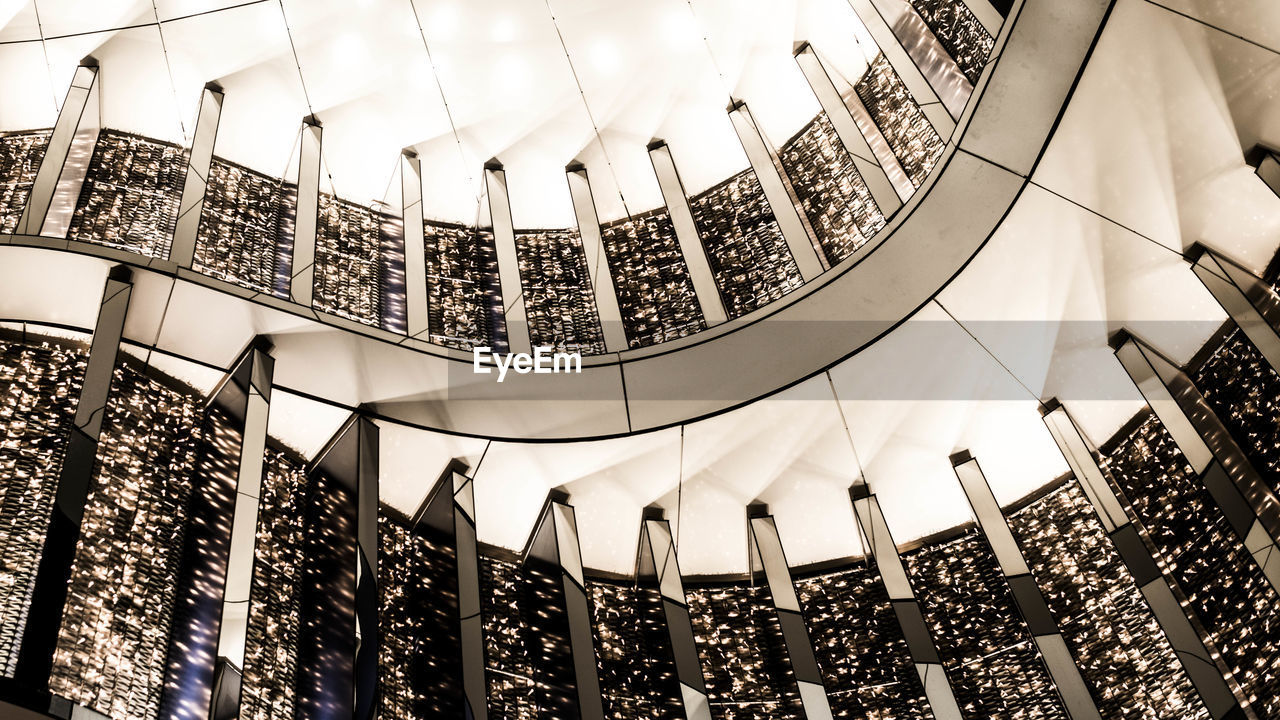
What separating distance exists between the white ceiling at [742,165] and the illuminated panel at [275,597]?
48 cm

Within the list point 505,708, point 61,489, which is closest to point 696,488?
point 505,708

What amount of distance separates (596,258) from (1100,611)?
21.6ft

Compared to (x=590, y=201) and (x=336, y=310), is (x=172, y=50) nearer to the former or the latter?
(x=336, y=310)

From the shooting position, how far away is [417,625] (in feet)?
29.6

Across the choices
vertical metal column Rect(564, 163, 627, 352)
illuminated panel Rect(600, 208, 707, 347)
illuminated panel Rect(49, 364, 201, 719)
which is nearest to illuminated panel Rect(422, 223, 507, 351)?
vertical metal column Rect(564, 163, 627, 352)

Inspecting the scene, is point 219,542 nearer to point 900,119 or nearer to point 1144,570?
point 900,119

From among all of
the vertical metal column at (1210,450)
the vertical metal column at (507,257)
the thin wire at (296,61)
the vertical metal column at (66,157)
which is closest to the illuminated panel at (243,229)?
the thin wire at (296,61)

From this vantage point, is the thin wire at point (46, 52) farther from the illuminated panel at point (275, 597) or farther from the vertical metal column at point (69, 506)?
the illuminated panel at point (275, 597)

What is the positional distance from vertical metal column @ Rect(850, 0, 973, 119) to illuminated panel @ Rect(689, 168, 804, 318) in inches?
82.8

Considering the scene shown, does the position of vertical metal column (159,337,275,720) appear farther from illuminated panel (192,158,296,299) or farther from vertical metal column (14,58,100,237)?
vertical metal column (14,58,100,237)

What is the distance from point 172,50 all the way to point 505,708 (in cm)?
745

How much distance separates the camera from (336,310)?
32.4ft

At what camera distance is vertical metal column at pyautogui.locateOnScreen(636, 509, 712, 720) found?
9.68 meters

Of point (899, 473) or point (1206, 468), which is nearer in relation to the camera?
point (1206, 468)
